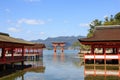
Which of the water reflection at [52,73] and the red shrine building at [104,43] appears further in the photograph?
the red shrine building at [104,43]

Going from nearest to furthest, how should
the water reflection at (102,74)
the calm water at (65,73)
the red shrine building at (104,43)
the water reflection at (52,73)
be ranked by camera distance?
the water reflection at (102,74), the calm water at (65,73), the water reflection at (52,73), the red shrine building at (104,43)

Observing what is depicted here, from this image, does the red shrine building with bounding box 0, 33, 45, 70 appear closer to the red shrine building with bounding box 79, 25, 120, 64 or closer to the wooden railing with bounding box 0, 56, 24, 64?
the wooden railing with bounding box 0, 56, 24, 64

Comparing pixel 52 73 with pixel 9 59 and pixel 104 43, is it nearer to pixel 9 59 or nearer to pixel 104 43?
pixel 9 59

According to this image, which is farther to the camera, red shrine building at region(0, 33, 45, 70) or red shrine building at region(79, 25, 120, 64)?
red shrine building at region(79, 25, 120, 64)

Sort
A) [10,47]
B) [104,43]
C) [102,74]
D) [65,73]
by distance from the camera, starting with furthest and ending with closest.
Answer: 1. [104,43]
2. [10,47]
3. [65,73]
4. [102,74]

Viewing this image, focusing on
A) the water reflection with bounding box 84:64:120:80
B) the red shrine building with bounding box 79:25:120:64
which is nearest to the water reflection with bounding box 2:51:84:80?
the water reflection with bounding box 84:64:120:80

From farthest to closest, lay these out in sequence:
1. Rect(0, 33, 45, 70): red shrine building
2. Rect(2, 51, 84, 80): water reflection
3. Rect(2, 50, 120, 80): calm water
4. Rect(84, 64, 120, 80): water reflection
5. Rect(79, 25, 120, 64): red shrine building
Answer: Rect(79, 25, 120, 64): red shrine building < Rect(0, 33, 45, 70): red shrine building < Rect(2, 51, 84, 80): water reflection < Rect(2, 50, 120, 80): calm water < Rect(84, 64, 120, 80): water reflection

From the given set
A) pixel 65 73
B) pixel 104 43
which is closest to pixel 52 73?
pixel 65 73

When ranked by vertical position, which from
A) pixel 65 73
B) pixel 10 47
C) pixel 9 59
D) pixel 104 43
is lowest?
pixel 65 73

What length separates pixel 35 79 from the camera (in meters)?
24.1

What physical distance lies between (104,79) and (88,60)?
17152mm

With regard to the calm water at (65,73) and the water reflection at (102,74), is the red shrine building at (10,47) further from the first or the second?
the water reflection at (102,74)

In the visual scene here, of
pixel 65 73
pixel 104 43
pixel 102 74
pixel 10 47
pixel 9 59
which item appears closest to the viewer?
pixel 102 74

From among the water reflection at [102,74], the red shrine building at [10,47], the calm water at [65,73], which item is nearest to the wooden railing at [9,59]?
the red shrine building at [10,47]
